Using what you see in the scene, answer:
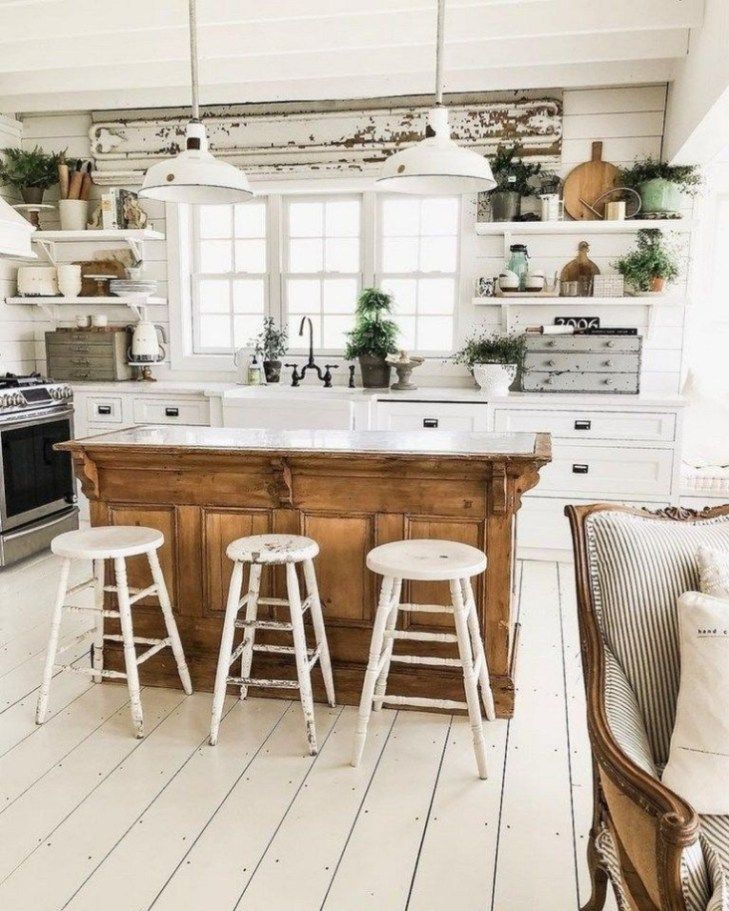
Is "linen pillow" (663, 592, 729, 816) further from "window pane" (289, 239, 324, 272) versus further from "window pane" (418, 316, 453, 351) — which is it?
"window pane" (289, 239, 324, 272)

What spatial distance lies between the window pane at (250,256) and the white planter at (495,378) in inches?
76.6

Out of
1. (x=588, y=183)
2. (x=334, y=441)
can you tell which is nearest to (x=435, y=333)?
(x=588, y=183)

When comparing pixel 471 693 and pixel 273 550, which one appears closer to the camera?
pixel 471 693

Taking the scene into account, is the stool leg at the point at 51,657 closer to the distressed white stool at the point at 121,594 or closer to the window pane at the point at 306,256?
the distressed white stool at the point at 121,594

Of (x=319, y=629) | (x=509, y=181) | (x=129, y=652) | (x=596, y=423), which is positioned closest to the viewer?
(x=129, y=652)

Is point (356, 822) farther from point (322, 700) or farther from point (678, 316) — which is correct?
point (678, 316)

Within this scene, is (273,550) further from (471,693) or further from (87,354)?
(87,354)

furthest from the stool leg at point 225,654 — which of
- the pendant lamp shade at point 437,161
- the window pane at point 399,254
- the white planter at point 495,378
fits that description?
the window pane at point 399,254

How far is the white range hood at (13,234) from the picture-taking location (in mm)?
5082

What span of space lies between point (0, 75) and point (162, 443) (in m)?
3.74

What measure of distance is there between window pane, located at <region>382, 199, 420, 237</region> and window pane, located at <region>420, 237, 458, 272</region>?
0.13 meters

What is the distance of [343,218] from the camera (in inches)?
231

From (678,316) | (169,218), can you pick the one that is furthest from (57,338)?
(678,316)

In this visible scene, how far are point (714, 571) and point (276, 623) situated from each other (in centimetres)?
157
